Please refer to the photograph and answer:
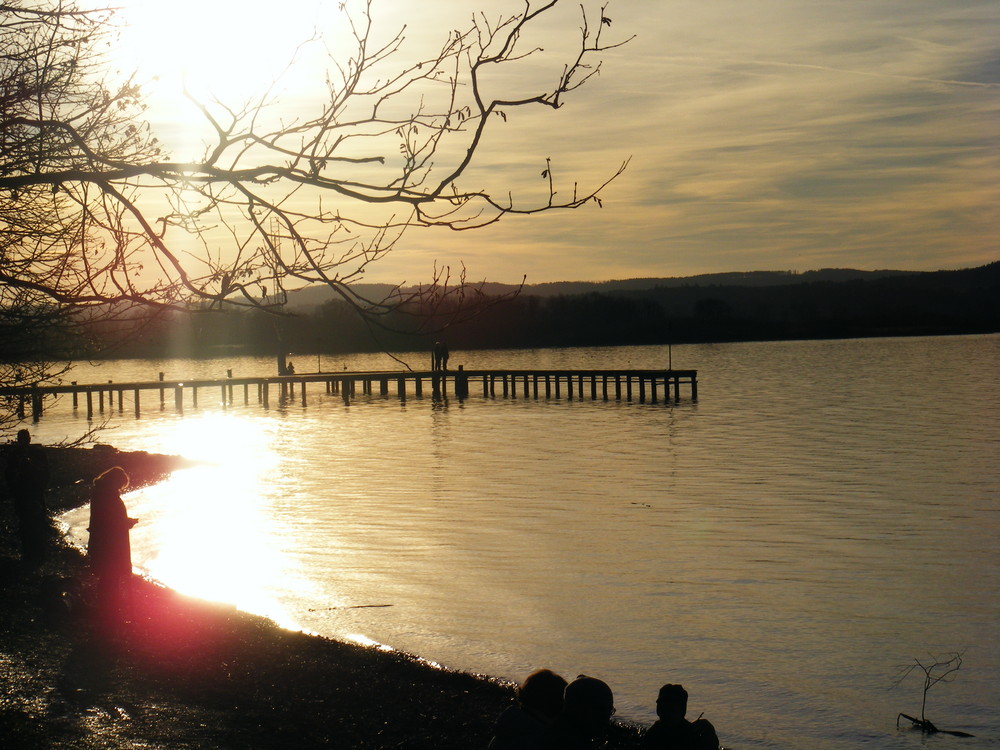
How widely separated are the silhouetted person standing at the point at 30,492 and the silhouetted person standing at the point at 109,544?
2.64 m

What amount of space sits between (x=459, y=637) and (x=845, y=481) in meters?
17.4

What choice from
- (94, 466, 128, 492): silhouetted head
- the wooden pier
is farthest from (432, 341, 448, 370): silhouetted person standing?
(94, 466, 128, 492): silhouetted head

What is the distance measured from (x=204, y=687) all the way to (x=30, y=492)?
6018 millimetres

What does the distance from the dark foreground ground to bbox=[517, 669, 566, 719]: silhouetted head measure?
10.9ft

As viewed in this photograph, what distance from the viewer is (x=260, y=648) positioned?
1002cm

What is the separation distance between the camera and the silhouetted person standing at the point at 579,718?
14.7 ft

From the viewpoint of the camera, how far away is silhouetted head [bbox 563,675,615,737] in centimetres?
449

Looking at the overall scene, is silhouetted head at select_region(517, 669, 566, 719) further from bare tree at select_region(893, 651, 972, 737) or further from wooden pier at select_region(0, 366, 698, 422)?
wooden pier at select_region(0, 366, 698, 422)

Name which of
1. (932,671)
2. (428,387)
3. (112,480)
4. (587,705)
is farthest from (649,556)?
(428,387)

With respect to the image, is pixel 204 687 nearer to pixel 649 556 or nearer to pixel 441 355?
pixel 649 556

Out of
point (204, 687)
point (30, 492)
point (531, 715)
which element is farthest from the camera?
point (30, 492)

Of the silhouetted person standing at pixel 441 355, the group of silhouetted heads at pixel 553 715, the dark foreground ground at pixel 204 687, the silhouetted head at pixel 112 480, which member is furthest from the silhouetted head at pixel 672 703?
the silhouetted person standing at pixel 441 355

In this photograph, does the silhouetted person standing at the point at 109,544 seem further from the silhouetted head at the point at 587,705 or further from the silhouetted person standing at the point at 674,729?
the silhouetted head at the point at 587,705

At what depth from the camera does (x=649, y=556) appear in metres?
17.1
